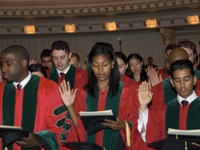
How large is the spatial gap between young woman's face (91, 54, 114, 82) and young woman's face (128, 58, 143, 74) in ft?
8.67

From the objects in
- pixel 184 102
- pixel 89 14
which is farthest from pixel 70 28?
pixel 184 102

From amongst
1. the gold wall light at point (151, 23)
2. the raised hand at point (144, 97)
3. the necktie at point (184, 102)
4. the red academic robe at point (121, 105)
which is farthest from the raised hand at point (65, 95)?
the gold wall light at point (151, 23)

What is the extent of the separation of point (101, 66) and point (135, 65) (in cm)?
276

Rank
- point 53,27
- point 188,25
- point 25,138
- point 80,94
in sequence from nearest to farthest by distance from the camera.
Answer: point 25,138 < point 80,94 < point 188,25 < point 53,27

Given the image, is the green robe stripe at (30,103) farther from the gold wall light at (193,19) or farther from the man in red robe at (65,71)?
the gold wall light at (193,19)

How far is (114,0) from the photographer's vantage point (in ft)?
52.3

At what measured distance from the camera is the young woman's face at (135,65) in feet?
22.5

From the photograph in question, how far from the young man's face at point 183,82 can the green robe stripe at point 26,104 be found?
1.37 m

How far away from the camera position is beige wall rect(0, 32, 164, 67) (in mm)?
17500

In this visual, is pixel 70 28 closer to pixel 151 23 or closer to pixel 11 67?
pixel 151 23

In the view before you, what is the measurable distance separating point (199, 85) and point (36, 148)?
81.3 inches

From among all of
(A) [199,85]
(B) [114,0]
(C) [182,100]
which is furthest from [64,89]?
(B) [114,0]

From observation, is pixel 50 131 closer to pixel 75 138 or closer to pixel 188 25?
pixel 75 138

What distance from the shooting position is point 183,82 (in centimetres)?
389
